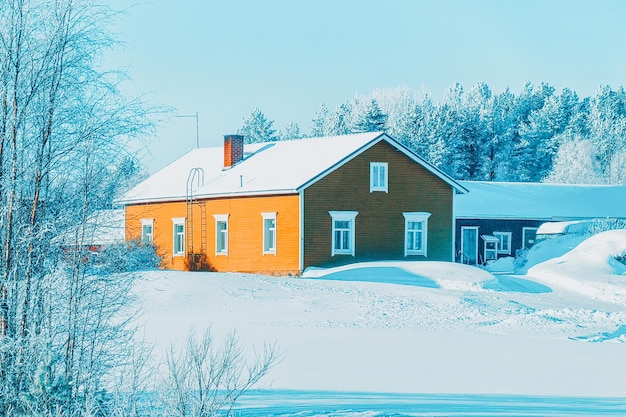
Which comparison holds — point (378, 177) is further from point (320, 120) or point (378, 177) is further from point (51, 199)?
point (320, 120)

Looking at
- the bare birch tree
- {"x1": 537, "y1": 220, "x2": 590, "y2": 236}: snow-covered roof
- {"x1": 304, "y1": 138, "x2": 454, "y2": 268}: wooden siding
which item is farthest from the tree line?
the bare birch tree

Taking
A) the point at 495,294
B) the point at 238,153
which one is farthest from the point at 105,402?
the point at 238,153

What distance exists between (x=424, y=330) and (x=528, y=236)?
1091 inches

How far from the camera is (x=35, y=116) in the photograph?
1312 cm

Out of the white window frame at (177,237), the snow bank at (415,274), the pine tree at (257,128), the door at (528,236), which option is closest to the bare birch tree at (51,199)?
the snow bank at (415,274)

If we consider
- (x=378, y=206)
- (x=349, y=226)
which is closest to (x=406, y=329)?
(x=349, y=226)

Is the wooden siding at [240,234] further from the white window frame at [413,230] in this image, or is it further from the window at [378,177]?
the white window frame at [413,230]

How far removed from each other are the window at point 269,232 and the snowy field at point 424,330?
3.02m

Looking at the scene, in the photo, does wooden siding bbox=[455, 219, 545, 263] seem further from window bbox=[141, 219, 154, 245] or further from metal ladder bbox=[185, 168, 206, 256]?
window bbox=[141, 219, 154, 245]

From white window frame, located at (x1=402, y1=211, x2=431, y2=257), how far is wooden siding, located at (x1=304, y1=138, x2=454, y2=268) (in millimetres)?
148

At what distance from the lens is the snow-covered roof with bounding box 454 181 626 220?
172 feet

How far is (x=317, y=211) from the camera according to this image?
39.2 metres

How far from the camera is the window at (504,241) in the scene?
5194 cm

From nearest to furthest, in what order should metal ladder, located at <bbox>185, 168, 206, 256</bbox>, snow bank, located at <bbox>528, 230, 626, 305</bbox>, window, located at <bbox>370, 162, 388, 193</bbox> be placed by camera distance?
snow bank, located at <bbox>528, 230, 626, 305</bbox>, window, located at <bbox>370, 162, 388, 193</bbox>, metal ladder, located at <bbox>185, 168, 206, 256</bbox>
